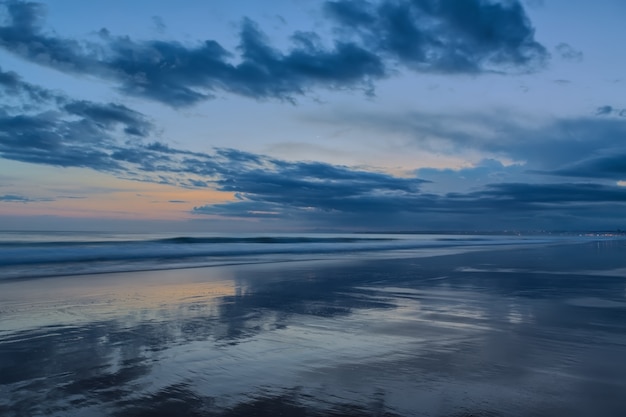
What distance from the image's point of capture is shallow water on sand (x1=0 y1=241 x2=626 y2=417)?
3.93 metres

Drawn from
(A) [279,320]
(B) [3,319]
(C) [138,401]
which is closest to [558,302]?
(A) [279,320]

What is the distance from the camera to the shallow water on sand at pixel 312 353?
3930 mm

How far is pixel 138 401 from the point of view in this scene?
395 cm

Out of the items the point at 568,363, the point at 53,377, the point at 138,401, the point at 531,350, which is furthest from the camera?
the point at 531,350

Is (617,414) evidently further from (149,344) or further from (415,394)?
(149,344)

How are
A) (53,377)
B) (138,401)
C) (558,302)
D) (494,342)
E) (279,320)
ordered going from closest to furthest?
(138,401), (53,377), (494,342), (279,320), (558,302)

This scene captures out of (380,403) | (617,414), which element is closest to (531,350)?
(617,414)

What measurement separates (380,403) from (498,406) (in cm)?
97

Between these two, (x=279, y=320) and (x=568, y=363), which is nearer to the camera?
(x=568, y=363)

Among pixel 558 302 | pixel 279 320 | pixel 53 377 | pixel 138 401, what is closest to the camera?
pixel 138 401

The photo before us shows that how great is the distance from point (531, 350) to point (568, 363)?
0.61 m

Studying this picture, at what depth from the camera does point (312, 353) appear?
18.3 ft

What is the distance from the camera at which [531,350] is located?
5.71 metres

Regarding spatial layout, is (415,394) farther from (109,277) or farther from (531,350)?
(109,277)
